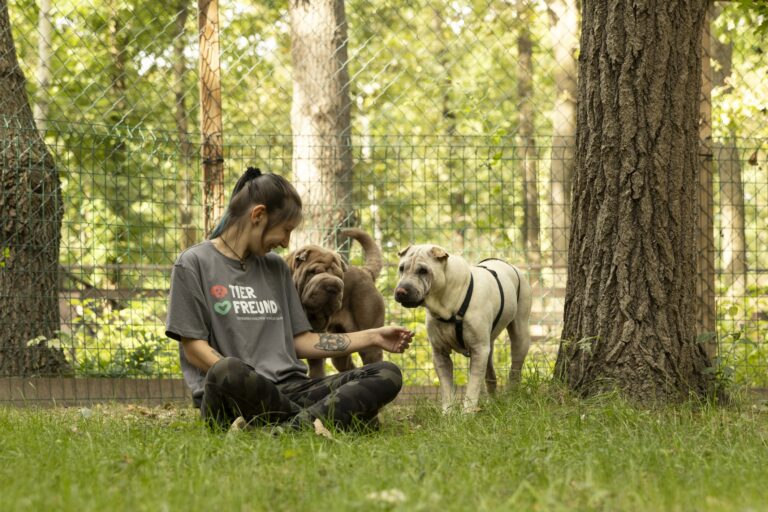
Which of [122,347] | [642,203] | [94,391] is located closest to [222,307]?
[94,391]

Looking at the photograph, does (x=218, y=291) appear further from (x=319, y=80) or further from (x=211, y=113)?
(x=319, y=80)

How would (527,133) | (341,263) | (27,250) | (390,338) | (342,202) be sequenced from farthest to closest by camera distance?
(527,133) < (342,202) < (27,250) < (341,263) < (390,338)

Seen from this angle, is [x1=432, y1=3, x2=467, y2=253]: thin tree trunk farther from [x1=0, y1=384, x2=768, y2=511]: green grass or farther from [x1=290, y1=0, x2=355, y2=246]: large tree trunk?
[x1=0, y1=384, x2=768, y2=511]: green grass

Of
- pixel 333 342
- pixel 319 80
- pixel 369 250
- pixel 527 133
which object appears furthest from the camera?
pixel 527 133

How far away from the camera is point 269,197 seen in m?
5.08

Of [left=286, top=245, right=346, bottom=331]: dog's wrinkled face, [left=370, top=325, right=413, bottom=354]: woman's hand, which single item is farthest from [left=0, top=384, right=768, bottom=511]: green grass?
[left=286, top=245, right=346, bottom=331]: dog's wrinkled face

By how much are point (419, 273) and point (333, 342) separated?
0.77m

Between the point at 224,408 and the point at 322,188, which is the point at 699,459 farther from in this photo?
the point at 322,188

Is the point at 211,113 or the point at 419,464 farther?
the point at 211,113

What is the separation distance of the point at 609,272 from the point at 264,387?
2.31 m

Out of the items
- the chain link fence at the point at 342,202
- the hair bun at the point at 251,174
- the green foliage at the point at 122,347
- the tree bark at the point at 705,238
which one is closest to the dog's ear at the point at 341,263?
the chain link fence at the point at 342,202

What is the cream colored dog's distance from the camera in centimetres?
568

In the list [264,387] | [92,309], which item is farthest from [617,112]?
[92,309]

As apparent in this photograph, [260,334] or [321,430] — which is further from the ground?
[260,334]
